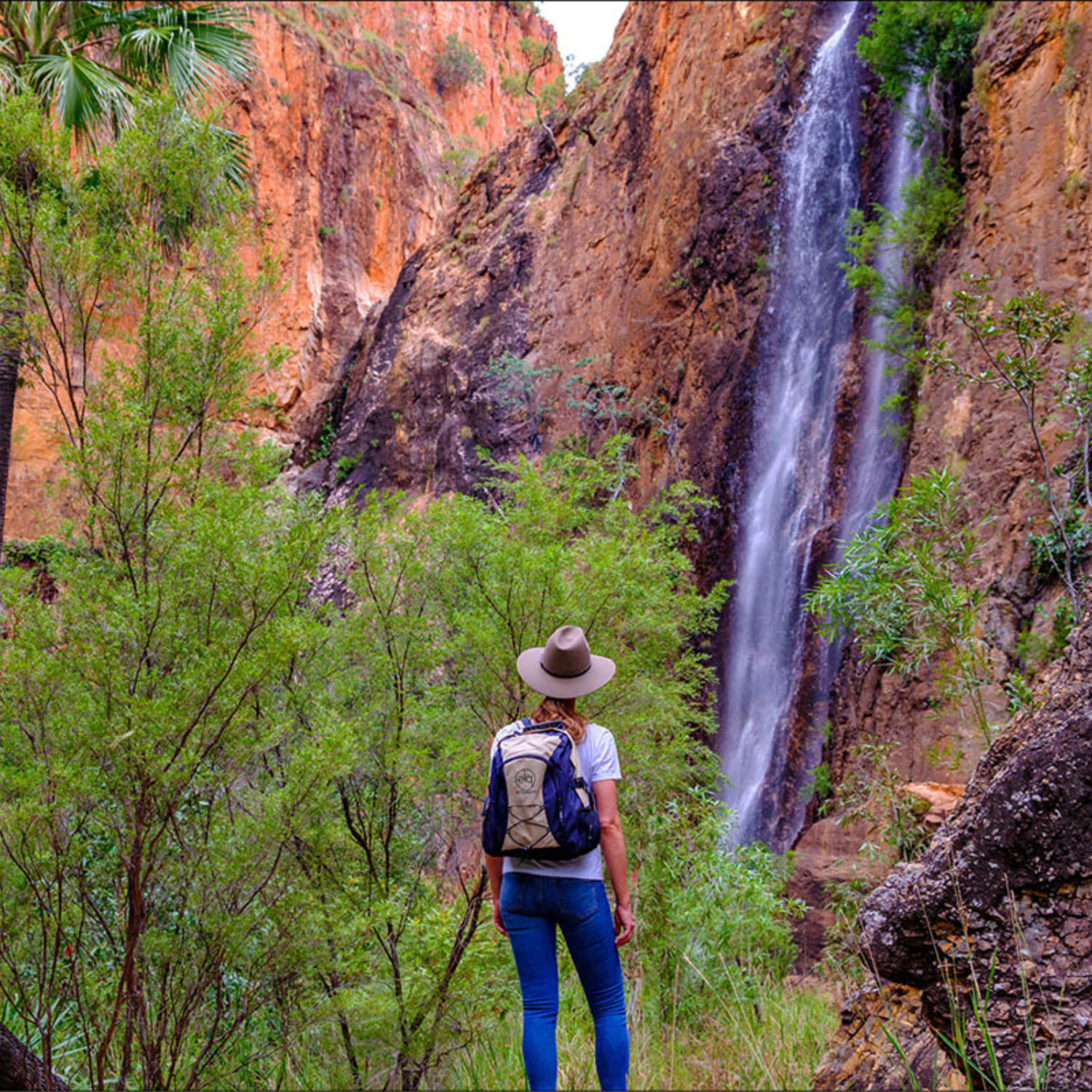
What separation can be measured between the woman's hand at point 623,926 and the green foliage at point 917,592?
12.1 ft

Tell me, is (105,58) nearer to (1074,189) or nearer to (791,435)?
(1074,189)

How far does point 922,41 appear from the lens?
503 inches

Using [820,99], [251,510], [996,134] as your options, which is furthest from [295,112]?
[251,510]

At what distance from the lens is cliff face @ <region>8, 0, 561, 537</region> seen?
26.0 m

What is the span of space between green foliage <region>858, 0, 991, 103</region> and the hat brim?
40.7 ft

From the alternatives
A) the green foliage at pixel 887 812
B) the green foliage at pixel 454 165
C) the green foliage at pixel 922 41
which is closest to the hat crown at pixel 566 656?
the green foliage at pixel 887 812

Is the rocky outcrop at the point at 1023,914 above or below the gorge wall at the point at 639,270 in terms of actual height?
below

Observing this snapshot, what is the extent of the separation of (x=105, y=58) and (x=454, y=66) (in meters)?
31.8

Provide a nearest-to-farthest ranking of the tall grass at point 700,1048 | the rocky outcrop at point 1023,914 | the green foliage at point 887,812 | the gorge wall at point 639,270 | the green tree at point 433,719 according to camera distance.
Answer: the rocky outcrop at point 1023,914
the tall grass at point 700,1048
the green tree at point 433,719
the green foliage at point 887,812
the gorge wall at point 639,270

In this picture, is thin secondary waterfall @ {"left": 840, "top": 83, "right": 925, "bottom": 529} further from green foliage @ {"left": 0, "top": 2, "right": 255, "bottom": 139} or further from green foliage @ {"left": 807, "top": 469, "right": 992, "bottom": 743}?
green foliage @ {"left": 0, "top": 2, "right": 255, "bottom": 139}

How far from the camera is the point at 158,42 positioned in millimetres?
8891

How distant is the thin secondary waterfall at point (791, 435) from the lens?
43.1 feet

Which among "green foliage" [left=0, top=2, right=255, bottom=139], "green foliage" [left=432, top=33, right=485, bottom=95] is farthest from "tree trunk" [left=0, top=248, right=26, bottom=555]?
"green foliage" [left=432, top=33, right=485, bottom=95]

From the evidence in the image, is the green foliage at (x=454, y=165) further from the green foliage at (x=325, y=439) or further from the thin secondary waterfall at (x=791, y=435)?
the thin secondary waterfall at (x=791, y=435)
